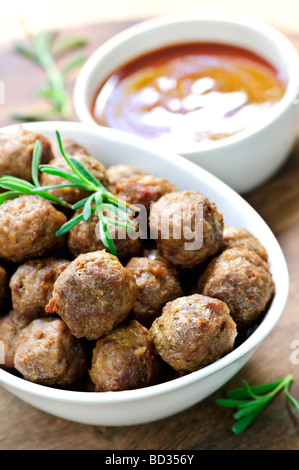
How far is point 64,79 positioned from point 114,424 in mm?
2042

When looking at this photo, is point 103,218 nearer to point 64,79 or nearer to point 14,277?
point 14,277

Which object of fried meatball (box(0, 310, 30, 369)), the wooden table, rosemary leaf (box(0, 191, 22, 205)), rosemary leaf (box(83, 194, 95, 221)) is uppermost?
rosemary leaf (box(83, 194, 95, 221))

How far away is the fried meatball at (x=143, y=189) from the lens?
92.4 inches

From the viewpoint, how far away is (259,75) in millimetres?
3119

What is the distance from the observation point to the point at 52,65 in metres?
3.48

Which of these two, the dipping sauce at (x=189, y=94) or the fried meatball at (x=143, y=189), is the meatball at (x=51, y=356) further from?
the dipping sauce at (x=189, y=94)

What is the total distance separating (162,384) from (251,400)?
1.92ft

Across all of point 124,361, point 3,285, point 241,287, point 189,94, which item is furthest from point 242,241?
point 189,94

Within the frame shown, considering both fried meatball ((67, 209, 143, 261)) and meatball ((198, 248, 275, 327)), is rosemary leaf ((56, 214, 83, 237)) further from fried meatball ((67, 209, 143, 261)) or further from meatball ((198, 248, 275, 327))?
meatball ((198, 248, 275, 327))

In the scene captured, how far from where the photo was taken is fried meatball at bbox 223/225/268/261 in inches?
88.0

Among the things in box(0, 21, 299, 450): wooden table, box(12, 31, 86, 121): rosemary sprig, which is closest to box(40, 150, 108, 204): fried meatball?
box(0, 21, 299, 450): wooden table

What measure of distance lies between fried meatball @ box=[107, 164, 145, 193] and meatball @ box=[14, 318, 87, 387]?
0.66m

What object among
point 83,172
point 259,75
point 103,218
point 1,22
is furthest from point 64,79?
point 103,218

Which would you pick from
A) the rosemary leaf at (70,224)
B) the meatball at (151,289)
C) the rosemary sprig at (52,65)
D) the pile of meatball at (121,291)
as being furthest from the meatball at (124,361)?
the rosemary sprig at (52,65)
